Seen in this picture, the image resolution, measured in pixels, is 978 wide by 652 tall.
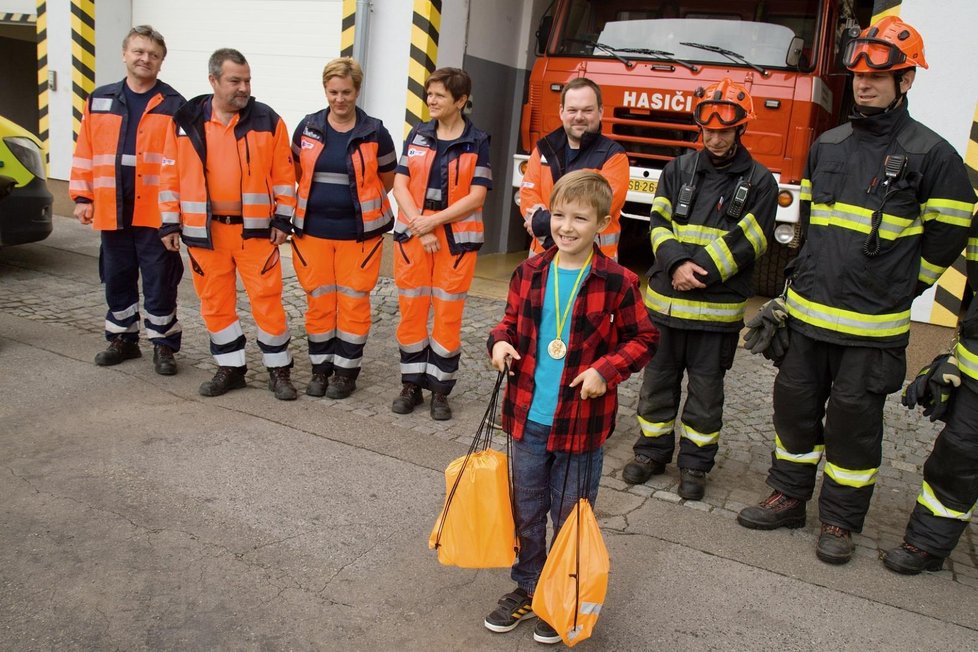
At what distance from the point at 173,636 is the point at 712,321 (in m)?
2.70

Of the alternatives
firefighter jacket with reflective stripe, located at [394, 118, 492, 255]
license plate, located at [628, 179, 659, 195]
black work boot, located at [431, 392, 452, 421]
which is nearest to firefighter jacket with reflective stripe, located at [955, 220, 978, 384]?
firefighter jacket with reflective stripe, located at [394, 118, 492, 255]

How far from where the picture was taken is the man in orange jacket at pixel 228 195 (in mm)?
4977

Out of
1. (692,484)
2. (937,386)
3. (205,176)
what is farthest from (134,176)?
(937,386)

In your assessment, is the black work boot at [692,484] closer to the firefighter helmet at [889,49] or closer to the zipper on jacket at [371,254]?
the firefighter helmet at [889,49]

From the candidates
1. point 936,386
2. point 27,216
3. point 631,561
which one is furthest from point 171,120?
point 936,386

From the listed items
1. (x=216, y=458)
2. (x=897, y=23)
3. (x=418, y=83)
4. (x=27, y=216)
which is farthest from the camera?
(x=418, y=83)

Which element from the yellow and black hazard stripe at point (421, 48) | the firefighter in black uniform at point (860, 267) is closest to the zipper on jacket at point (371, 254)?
the firefighter in black uniform at point (860, 267)

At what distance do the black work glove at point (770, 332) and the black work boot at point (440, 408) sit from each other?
1902mm

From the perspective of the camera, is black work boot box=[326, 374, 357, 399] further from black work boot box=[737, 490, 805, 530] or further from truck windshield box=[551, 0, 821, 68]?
truck windshield box=[551, 0, 821, 68]

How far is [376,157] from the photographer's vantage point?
→ 5.19m

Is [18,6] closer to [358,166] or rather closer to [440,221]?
[358,166]

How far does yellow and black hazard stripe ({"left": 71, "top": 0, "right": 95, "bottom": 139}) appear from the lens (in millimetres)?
10562

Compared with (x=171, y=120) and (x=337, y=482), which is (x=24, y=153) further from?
(x=337, y=482)

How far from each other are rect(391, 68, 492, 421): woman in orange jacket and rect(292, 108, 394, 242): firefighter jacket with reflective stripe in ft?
0.61
